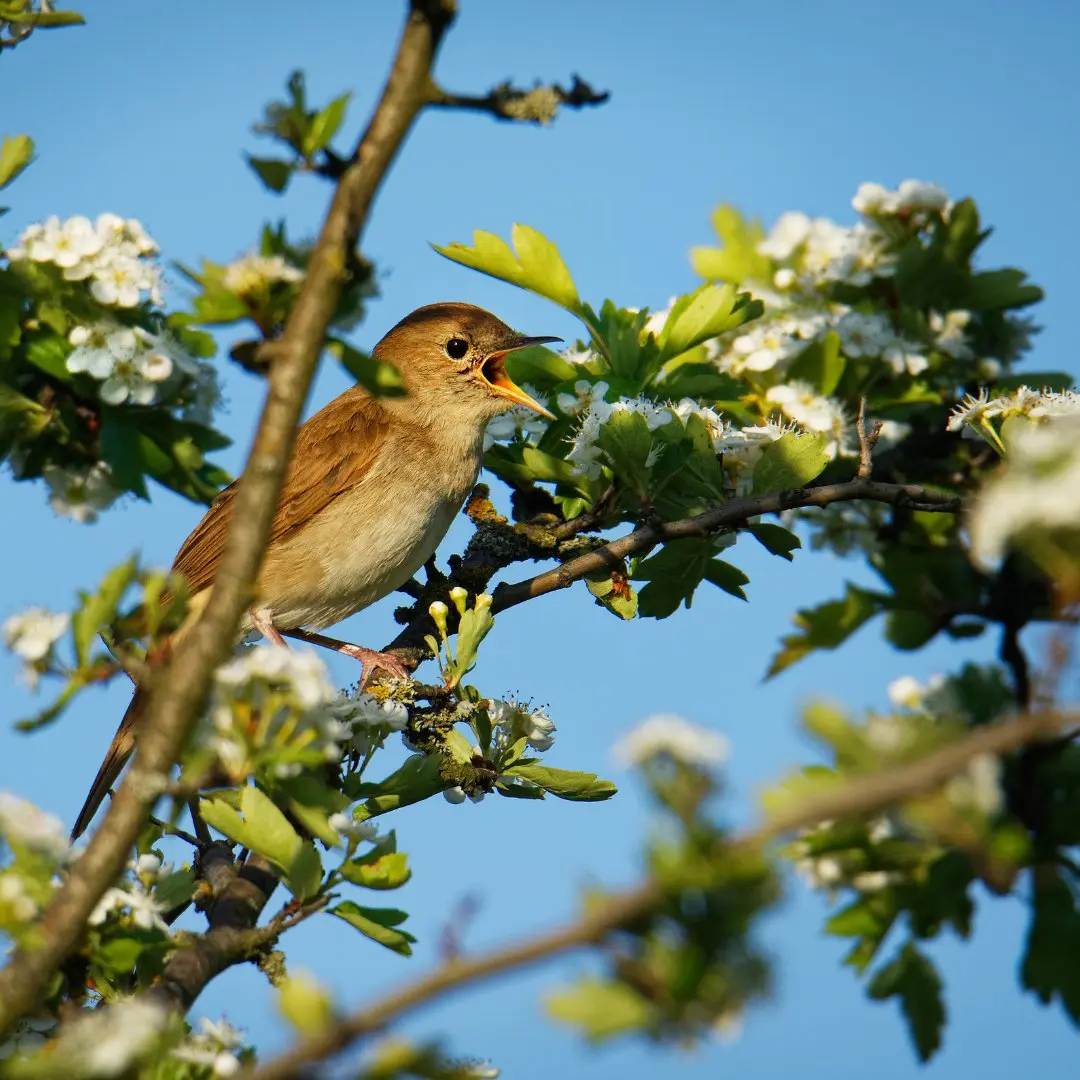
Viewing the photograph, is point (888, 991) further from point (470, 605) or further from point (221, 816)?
point (470, 605)

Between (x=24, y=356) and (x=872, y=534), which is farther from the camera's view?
(x=872, y=534)

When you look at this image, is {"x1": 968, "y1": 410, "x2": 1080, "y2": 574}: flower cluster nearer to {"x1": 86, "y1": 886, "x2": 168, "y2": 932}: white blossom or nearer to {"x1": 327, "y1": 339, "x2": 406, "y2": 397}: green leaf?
{"x1": 327, "y1": 339, "x2": 406, "y2": 397}: green leaf

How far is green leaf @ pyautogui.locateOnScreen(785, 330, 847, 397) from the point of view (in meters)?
4.51

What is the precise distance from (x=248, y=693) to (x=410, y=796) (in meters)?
1.54

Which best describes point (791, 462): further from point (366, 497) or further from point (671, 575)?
point (366, 497)

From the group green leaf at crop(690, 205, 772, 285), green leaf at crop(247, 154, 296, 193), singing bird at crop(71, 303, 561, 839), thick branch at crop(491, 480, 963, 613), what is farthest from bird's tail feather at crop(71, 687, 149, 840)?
green leaf at crop(247, 154, 296, 193)

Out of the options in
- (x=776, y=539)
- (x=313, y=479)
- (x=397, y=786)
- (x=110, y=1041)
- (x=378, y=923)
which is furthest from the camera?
(x=313, y=479)

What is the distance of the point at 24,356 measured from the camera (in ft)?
9.98

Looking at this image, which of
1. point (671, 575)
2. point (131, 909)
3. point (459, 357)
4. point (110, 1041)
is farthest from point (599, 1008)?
point (459, 357)

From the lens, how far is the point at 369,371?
2.06 meters

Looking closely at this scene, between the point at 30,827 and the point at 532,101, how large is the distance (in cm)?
153

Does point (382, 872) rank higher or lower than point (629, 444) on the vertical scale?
lower

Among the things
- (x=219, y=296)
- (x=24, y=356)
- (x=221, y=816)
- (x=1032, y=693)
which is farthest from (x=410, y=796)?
(x=1032, y=693)

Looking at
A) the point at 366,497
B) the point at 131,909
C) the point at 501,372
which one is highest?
the point at 501,372
